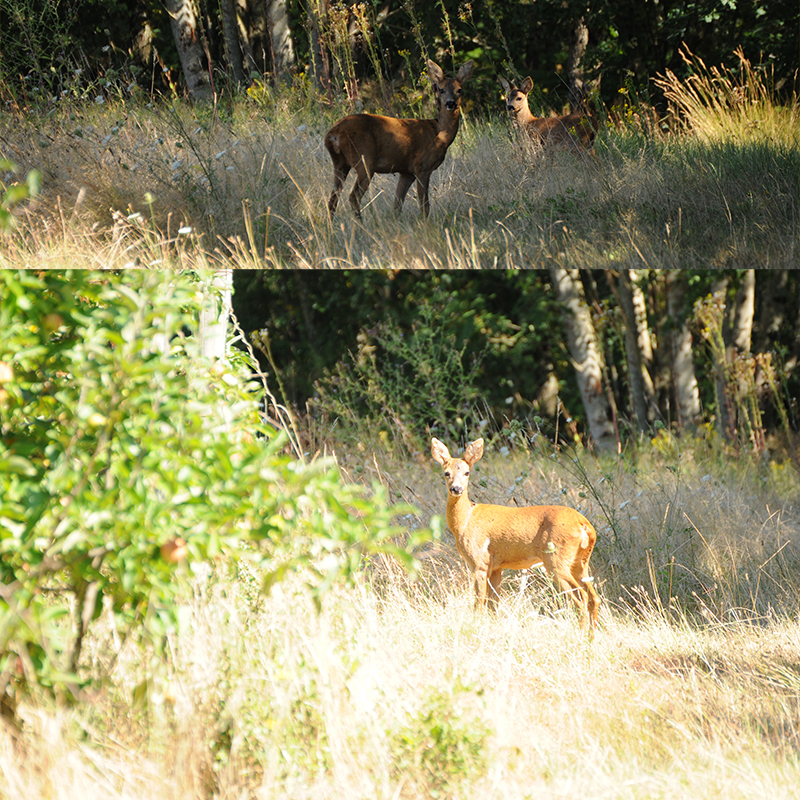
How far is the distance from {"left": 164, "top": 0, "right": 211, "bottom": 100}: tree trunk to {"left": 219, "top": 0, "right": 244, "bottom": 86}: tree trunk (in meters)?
0.14

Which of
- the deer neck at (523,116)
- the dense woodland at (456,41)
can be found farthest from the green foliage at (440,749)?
the dense woodland at (456,41)

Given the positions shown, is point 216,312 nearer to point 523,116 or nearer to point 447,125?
point 447,125

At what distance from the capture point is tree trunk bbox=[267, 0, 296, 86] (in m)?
4.03

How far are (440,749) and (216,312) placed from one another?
2058 mm

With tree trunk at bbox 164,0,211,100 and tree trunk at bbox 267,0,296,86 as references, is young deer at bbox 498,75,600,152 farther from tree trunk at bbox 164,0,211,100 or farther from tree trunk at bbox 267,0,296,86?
tree trunk at bbox 164,0,211,100

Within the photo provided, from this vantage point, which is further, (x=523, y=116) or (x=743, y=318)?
(x=743, y=318)

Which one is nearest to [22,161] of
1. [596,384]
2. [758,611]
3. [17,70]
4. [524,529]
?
[17,70]

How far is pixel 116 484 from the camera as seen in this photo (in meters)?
2.59

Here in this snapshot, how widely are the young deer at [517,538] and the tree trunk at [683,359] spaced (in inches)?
210

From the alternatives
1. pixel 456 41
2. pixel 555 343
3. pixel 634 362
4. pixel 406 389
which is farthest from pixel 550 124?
pixel 555 343

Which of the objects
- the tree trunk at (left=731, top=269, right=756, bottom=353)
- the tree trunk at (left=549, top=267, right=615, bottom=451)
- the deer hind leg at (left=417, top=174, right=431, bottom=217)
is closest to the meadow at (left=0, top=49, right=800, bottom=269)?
the deer hind leg at (left=417, top=174, right=431, bottom=217)

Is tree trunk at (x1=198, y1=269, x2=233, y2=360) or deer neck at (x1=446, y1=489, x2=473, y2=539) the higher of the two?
tree trunk at (x1=198, y1=269, x2=233, y2=360)

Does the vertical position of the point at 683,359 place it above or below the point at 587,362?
below

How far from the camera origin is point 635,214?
13.4 ft
